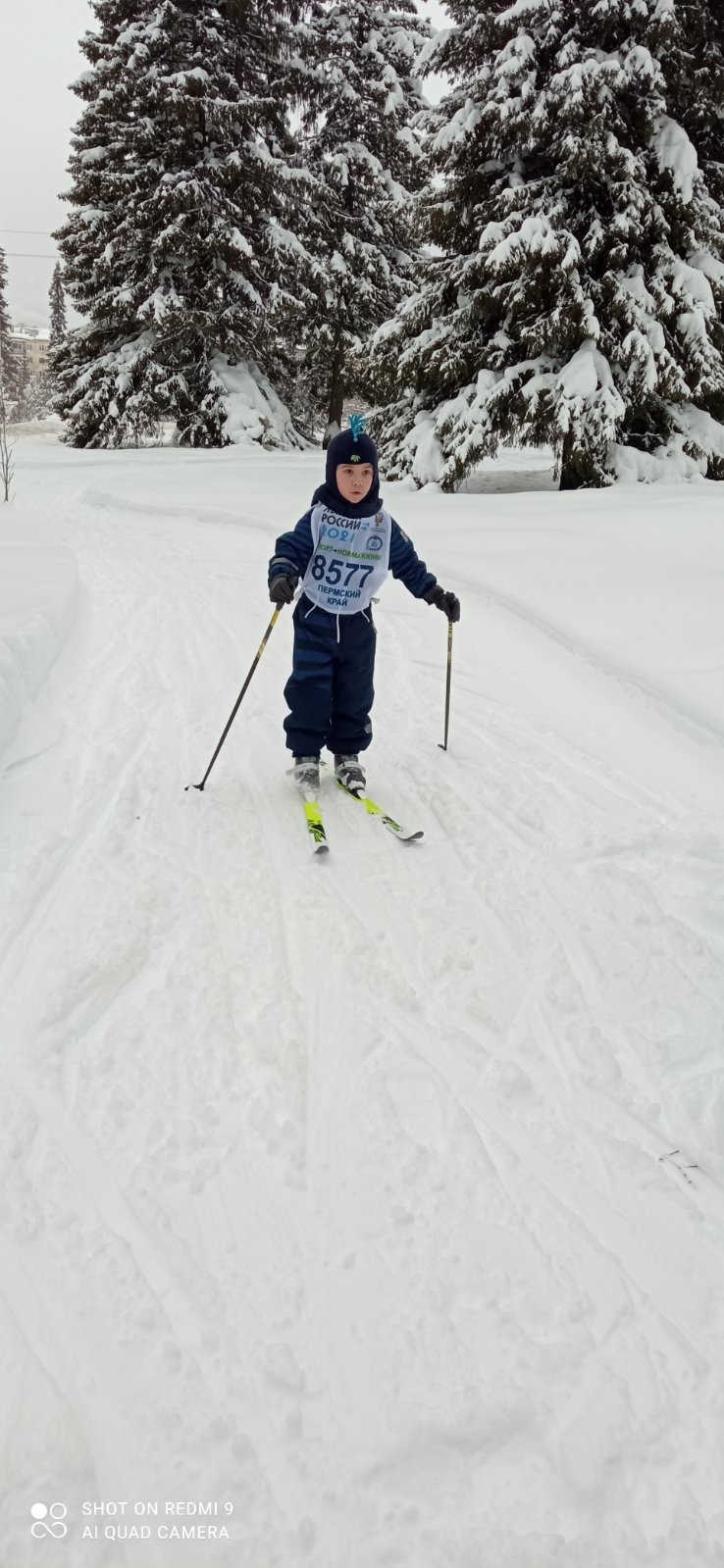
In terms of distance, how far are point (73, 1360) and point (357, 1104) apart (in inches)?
33.9

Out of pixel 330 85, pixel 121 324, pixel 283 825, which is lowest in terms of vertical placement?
pixel 283 825

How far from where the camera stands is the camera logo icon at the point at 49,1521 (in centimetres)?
133

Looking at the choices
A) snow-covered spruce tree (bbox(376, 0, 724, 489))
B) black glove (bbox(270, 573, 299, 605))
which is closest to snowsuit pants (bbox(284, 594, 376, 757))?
black glove (bbox(270, 573, 299, 605))

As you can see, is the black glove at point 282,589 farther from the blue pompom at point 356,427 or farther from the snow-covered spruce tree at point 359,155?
the snow-covered spruce tree at point 359,155

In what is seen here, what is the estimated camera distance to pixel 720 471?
36.3 ft

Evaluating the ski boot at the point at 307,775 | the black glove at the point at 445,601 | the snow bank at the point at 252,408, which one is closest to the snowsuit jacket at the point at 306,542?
the black glove at the point at 445,601

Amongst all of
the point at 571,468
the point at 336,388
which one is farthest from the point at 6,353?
the point at 571,468

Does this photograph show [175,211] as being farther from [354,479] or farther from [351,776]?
[351,776]

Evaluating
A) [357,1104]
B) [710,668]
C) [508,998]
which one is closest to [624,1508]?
[357,1104]

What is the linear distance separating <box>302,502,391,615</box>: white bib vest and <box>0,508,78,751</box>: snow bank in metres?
1.84

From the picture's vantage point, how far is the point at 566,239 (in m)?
9.44

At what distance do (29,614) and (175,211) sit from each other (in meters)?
16.2

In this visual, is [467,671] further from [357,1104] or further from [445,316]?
[445,316]

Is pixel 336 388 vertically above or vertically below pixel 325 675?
above
